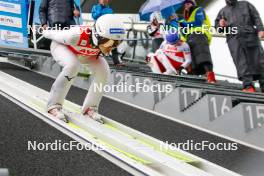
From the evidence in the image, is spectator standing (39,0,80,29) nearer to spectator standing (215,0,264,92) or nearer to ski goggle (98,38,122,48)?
spectator standing (215,0,264,92)

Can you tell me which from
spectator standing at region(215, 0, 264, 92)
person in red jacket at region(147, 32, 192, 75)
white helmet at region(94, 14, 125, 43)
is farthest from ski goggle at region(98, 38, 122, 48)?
person in red jacket at region(147, 32, 192, 75)

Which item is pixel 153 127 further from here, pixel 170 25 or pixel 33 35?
pixel 33 35

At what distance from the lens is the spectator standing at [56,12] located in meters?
8.22

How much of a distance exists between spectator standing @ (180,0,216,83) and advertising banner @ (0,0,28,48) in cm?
403

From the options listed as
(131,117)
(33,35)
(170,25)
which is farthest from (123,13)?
(131,117)

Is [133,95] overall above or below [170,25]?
below

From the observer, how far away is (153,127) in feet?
18.3

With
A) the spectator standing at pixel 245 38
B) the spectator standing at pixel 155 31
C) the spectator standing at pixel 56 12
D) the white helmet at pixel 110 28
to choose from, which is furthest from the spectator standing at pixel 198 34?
the white helmet at pixel 110 28

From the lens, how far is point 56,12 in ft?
27.0

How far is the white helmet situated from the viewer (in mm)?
4738

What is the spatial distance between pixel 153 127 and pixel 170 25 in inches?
153

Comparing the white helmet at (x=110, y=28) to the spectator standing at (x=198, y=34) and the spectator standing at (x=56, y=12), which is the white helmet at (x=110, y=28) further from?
the spectator standing at (x=56, y=12)

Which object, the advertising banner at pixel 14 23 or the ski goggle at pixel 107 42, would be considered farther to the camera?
the advertising banner at pixel 14 23

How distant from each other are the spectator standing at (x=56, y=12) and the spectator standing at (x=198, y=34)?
1827 mm
